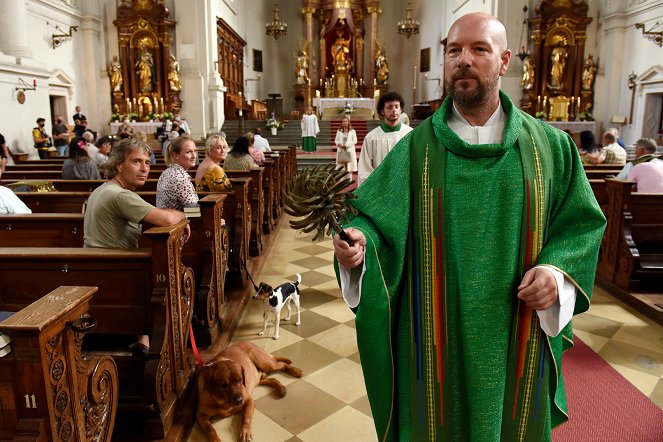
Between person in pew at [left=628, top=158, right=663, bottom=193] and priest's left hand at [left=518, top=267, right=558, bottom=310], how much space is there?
401 centimetres

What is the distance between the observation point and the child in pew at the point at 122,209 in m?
2.70

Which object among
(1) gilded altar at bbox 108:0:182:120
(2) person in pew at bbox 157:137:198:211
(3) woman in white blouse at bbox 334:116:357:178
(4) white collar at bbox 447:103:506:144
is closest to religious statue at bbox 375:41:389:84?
(1) gilded altar at bbox 108:0:182:120

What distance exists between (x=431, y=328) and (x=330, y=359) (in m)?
1.94

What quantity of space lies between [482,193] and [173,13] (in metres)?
15.3

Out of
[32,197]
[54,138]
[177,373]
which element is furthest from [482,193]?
[54,138]

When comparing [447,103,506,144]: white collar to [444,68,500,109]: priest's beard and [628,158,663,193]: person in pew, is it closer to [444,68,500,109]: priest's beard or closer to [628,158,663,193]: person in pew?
[444,68,500,109]: priest's beard

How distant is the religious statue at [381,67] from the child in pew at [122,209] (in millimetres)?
18908

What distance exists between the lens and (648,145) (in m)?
4.99

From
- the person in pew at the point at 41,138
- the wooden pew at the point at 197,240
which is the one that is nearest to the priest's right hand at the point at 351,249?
the wooden pew at the point at 197,240

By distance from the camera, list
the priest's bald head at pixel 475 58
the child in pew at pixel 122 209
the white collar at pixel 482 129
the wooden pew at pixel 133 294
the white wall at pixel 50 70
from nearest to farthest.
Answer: the priest's bald head at pixel 475 58, the white collar at pixel 482 129, the wooden pew at pixel 133 294, the child in pew at pixel 122 209, the white wall at pixel 50 70

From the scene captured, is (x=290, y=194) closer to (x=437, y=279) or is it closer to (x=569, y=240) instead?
(x=437, y=279)

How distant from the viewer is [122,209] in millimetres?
2709

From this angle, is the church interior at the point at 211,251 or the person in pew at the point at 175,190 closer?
the church interior at the point at 211,251

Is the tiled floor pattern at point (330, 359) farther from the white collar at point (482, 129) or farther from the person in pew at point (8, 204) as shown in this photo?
the person in pew at point (8, 204)
